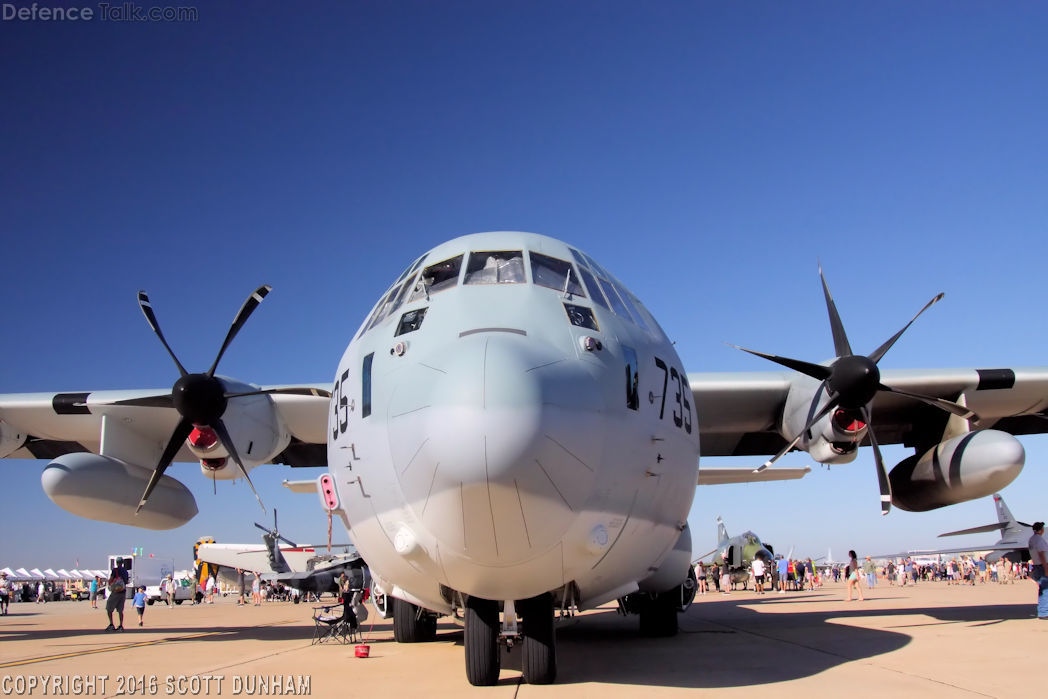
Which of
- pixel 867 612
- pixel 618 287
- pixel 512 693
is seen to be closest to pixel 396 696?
pixel 512 693

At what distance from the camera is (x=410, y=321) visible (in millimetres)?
6184

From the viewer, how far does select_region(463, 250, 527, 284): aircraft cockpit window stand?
6.50 meters

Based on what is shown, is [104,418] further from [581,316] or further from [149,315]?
[581,316]

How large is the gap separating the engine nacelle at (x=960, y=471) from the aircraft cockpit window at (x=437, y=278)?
306 inches

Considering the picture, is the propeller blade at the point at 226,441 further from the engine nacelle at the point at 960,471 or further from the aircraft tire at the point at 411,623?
the engine nacelle at the point at 960,471

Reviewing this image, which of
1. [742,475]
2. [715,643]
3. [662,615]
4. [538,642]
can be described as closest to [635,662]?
[538,642]

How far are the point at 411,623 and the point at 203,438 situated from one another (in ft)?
13.8

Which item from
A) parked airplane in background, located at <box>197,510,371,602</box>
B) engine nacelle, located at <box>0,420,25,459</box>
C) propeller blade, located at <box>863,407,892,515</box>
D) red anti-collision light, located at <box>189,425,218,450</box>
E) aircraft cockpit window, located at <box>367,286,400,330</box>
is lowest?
parked airplane in background, located at <box>197,510,371,602</box>

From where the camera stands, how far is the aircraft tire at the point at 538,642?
19.3 ft

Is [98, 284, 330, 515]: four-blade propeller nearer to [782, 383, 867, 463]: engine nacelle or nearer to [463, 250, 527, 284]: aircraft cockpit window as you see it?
[463, 250, 527, 284]: aircraft cockpit window

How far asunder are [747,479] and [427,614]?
6467 millimetres

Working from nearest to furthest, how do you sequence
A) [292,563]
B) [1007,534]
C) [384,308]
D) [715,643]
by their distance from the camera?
[384,308] → [715,643] → [1007,534] → [292,563]

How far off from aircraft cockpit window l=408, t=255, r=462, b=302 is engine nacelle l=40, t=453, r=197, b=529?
7.37 meters

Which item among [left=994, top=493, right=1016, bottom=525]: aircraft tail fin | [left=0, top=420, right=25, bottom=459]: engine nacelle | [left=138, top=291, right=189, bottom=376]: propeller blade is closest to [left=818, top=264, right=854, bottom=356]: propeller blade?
[left=138, top=291, right=189, bottom=376]: propeller blade
